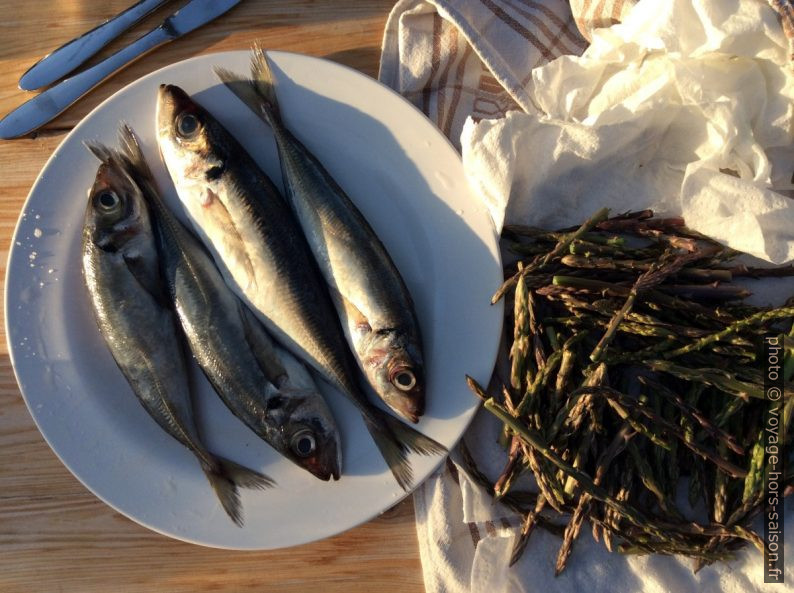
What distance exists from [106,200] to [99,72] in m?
0.47

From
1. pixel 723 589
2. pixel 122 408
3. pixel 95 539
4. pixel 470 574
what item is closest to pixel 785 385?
pixel 723 589

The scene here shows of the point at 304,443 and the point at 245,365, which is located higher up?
the point at 245,365

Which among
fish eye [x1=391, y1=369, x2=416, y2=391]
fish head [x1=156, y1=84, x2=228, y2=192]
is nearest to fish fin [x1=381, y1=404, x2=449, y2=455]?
fish eye [x1=391, y1=369, x2=416, y2=391]

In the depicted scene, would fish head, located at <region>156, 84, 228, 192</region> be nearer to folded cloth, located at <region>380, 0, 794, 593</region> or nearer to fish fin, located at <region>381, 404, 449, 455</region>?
folded cloth, located at <region>380, 0, 794, 593</region>

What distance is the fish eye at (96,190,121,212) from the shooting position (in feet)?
5.70

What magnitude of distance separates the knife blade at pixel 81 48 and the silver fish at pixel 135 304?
16.4 inches

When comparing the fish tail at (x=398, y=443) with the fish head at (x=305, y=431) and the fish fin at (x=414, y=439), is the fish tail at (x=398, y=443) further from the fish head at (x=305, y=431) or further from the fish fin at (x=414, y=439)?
the fish head at (x=305, y=431)

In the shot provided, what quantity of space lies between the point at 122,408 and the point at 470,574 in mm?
1133

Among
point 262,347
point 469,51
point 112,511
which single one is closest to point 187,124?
point 262,347

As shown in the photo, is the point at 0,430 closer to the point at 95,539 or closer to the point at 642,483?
the point at 95,539

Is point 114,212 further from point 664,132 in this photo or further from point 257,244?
point 664,132

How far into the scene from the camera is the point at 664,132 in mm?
1734

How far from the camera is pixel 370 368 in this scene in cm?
168

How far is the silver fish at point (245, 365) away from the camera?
1.70 meters
